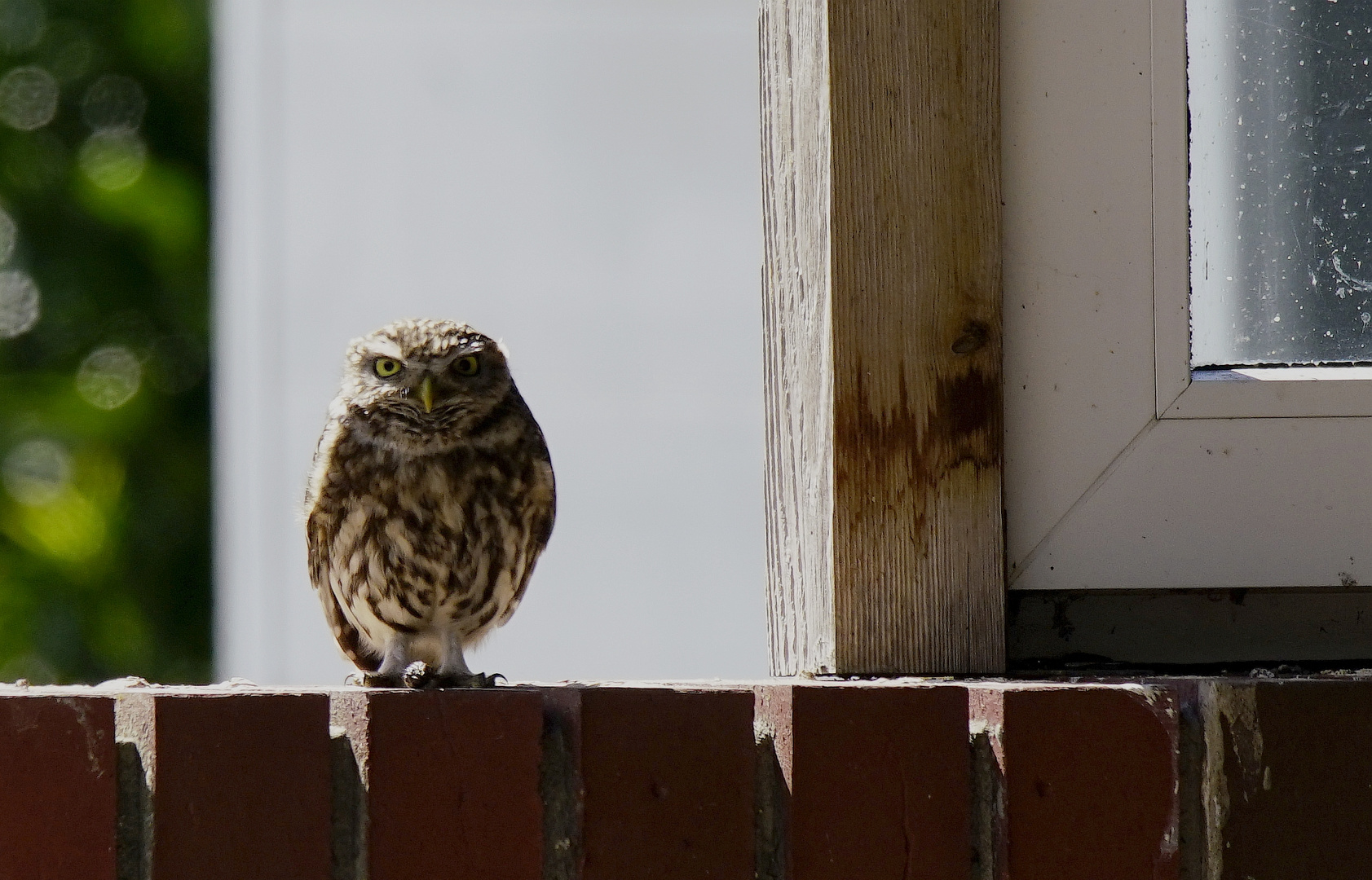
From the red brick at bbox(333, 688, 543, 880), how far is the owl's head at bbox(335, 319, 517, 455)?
0.94 m

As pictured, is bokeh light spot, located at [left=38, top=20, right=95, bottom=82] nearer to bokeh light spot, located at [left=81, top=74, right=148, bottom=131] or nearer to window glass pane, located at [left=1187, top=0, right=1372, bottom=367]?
bokeh light spot, located at [left=81, top=74, right=148, bottom=131]

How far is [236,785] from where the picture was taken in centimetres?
133

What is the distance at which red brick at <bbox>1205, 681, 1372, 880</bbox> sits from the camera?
141cm

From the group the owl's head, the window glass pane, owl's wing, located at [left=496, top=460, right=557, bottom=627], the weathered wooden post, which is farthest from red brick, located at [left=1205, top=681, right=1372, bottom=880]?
the owl's head

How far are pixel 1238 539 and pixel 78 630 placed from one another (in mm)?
5733

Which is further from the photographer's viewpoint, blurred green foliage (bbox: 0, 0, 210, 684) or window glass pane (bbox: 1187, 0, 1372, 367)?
blurred green foliage (bbox: 0, 0, 210, 684)

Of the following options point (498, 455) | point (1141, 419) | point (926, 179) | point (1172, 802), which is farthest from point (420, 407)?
point (1172, 802)

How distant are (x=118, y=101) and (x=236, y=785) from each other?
6.31 m

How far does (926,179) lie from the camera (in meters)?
1.76

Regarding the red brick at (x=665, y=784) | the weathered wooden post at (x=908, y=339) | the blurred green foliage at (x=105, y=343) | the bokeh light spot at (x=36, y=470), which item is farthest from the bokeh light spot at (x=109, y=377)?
the red brick at (x=665, y=784)

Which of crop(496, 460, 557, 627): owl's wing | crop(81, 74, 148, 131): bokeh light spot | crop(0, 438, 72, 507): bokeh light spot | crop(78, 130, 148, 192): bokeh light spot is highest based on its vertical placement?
crop(81, 74, 148, 131): bokeh light spot

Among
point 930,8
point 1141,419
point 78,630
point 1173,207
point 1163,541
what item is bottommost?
point 78,630

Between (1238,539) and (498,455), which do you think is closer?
(1238,539)

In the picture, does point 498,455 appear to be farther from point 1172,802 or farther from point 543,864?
point 1172,802
